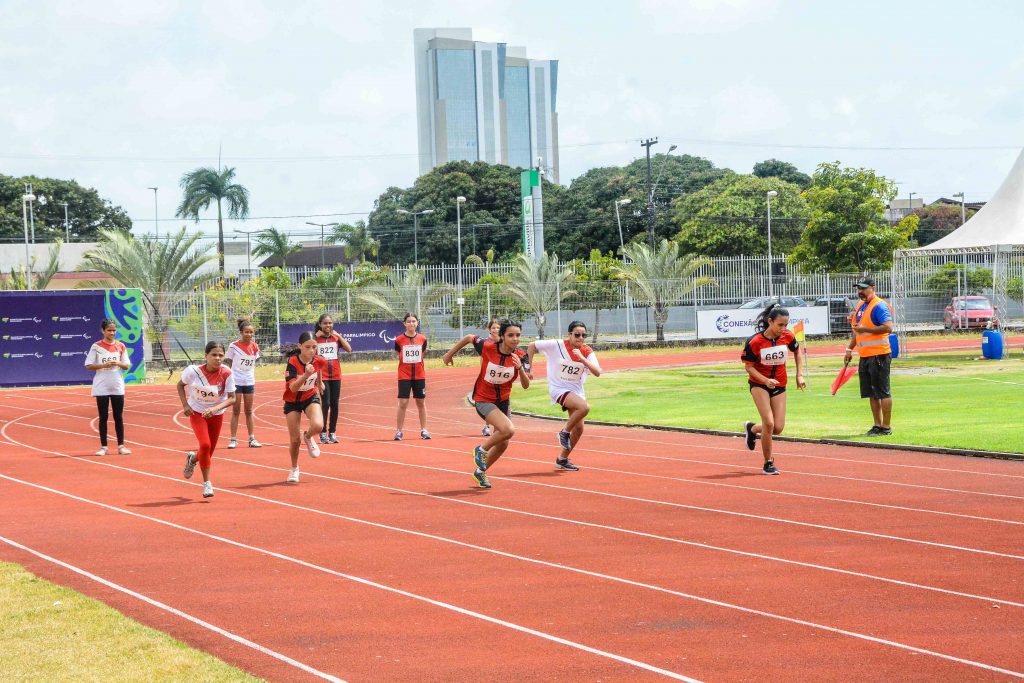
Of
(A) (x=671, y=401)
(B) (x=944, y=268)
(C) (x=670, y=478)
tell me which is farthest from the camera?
(B) (x=944, y=268)

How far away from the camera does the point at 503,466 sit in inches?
566

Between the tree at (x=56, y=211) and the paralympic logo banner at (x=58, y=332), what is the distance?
50.4m

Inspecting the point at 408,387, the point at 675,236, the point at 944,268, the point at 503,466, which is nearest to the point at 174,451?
the point at 408,387

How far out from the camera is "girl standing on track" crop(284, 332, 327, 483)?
41.7 feet

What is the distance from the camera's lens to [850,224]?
5166 cm

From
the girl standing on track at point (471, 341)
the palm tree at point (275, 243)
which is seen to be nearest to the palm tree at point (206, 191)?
the palm tree at point (275, 243)

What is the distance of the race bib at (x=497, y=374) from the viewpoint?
1233cm

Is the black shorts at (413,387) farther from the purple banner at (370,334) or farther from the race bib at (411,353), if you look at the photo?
the purple banner at (370,334)

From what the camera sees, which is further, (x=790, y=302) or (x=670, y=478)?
(x=790, y=302)

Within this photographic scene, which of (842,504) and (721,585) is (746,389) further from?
(721,585)

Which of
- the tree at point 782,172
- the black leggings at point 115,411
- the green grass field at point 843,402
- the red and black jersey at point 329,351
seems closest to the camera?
the black leggings at point 115,411

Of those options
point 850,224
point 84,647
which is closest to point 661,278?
point 850,224

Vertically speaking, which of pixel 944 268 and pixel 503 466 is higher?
pixel 944 268

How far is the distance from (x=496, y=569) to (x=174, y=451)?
992cm
